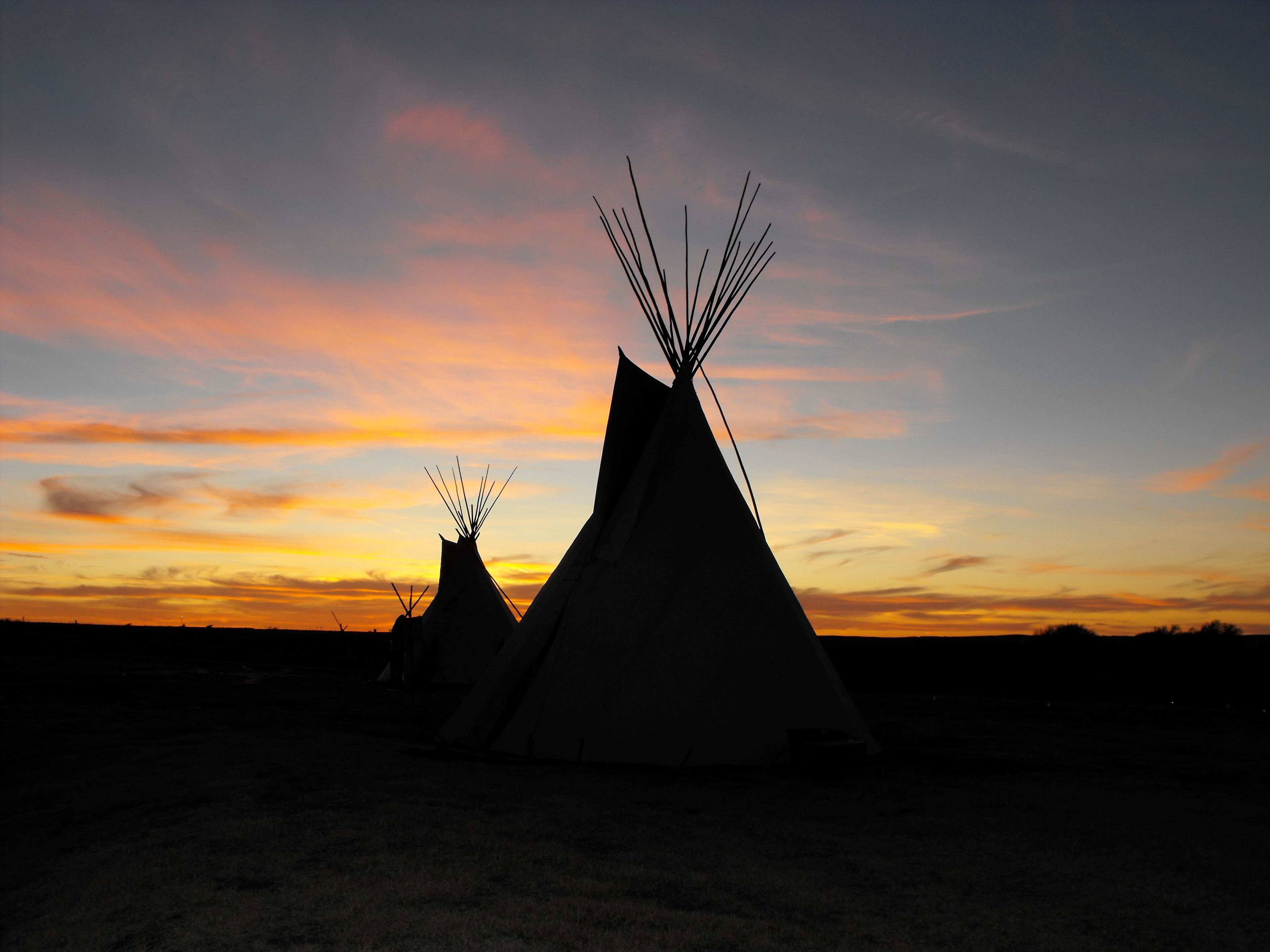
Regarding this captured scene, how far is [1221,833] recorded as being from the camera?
518cm

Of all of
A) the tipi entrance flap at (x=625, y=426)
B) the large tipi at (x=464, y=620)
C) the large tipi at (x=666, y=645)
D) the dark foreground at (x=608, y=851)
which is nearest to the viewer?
the dark foreground at (x=608, y=851)

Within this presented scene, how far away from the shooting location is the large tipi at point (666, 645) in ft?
24.7

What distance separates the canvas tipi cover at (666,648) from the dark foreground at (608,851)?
0.53 meters

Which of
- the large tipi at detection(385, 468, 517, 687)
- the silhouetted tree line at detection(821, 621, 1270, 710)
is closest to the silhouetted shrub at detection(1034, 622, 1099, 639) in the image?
the silhouetted tree line at detection(821, 621, 1270, 710)

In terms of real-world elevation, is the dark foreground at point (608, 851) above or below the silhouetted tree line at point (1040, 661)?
below

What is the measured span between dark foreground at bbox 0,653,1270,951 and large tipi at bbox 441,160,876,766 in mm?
472

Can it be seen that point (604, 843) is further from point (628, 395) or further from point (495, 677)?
point (628, 395)

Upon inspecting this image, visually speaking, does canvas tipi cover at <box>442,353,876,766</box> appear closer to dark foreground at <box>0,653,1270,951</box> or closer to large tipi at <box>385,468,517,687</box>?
dark foreground at <box>0,653,1270,951</box>

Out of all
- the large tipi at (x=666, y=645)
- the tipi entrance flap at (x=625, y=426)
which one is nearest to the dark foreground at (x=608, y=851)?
the large tipi at (x=666, y=645)

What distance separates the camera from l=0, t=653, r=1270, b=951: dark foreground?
337 centimetres

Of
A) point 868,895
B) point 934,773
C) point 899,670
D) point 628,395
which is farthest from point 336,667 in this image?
point 868,895

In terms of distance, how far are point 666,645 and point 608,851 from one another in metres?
3.31

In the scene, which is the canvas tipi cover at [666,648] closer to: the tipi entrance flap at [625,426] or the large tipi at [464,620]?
the tipi entrance flap at [625,426]

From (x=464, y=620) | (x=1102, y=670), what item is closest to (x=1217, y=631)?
(x=1102, y=670)
